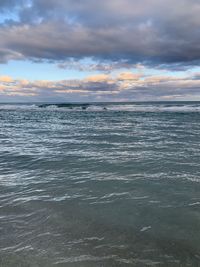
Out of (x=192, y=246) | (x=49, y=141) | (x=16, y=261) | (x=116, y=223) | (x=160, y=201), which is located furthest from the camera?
(x=49, y=141)

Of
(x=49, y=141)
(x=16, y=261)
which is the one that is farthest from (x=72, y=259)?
(x=49, y=141)

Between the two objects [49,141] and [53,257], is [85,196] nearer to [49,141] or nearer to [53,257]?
[53,257]

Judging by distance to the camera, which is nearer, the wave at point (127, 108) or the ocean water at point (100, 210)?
the ocean water at point (100, 210)

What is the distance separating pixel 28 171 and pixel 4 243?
4.60 metres

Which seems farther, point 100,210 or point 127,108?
point 127,108

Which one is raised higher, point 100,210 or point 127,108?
point 127,108

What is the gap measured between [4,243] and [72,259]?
4.14ft

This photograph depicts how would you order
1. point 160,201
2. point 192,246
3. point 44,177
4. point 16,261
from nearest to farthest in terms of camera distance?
point 16,261 → point 192,246 → point 160,201 → point 44,177

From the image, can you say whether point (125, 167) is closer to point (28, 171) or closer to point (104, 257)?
point (28, 171)

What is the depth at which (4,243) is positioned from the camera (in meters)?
4.46

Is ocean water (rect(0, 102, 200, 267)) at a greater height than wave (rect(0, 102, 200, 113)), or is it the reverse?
wave (rect(0, 102, 200, 113))

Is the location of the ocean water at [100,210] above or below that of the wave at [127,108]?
below

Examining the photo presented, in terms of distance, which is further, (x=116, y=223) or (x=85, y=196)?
(x=85, y=196)

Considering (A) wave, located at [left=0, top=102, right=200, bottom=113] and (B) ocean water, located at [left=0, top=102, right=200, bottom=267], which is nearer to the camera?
(B) ocean water, located at [left=0, top=102, right=200, bottom=267]
